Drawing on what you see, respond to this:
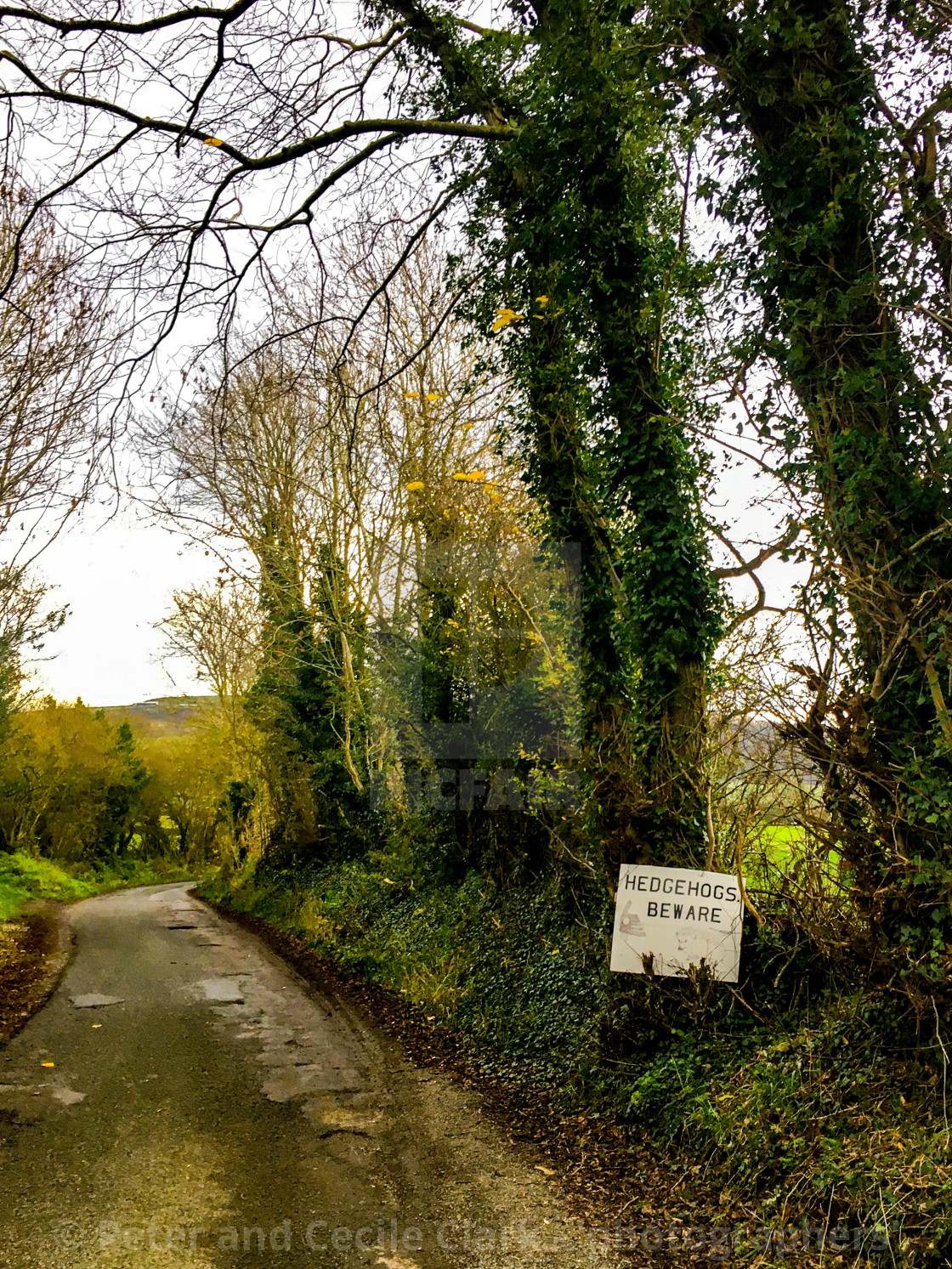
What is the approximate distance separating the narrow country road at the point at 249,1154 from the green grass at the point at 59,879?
489 inches

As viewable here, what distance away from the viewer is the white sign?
20.3ft

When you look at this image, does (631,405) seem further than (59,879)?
No

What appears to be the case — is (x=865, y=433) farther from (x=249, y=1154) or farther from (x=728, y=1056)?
(x=249, y=1154)

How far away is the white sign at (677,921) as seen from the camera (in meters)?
6.19

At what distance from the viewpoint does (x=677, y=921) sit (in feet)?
20.7

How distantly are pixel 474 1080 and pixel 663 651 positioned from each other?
3998 mm

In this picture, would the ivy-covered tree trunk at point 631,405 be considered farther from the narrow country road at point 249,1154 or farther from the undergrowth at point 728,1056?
the narrow country road at point 249,1154

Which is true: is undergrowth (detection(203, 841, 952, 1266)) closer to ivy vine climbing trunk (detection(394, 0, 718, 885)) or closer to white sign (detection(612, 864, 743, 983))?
white sign (detection(612, 864, 743, 983))

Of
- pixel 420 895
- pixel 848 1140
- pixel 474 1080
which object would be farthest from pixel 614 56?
pixel 420 895

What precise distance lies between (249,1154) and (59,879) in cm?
2776

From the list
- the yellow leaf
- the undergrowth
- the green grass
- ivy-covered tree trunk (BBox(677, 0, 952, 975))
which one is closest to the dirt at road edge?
the green grass

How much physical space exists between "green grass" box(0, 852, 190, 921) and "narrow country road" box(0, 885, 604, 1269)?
1241 centimetres

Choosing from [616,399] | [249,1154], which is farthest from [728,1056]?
[616,399]

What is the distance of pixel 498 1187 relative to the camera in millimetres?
5414
